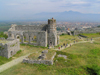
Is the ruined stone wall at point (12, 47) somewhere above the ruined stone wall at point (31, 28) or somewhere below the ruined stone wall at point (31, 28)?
below

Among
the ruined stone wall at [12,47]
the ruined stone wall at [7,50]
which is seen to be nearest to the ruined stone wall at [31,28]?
the ruined stone wall at [12,47]

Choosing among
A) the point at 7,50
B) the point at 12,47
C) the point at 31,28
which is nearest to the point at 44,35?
the point at 31,28

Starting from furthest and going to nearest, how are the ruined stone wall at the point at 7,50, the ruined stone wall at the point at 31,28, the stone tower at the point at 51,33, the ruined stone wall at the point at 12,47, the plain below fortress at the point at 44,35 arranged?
the ruined stone wall at the point at 31,28, the stone tower at the point at 51,33, the plain below fortress at the point at 44,35, the ruined stone wall at the point at 12,47, the ruined stone wall at the point at 7,50

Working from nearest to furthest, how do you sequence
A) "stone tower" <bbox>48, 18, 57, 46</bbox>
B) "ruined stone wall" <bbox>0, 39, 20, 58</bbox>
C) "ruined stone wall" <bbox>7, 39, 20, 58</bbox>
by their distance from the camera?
"ruined stone wall" <bbox>0, 39, 20, 58</bbox>
"ruined stone wall" <bbox>7, 39, 20, 58</bbox>
"stone tower" <bbox>48, 18, 57, 46</bbox>

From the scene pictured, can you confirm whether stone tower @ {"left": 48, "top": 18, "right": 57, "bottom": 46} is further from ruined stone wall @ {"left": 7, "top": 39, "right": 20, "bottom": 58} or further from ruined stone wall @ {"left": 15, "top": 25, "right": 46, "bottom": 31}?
ruined stone wall @ {"left": 7, "top": 39, "right": 20, "bottom": 58}

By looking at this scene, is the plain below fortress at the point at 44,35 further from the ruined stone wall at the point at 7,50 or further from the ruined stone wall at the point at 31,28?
the ruined stone wall at the point at 7,50

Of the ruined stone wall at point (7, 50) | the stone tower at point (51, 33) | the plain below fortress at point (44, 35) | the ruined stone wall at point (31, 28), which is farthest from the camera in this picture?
the ruined stone wall at point (31, 28)

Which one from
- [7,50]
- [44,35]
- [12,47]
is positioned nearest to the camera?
[7,50]

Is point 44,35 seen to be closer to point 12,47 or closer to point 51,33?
point 51,33

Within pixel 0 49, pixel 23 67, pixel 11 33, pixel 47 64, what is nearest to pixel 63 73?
pixel 47 64

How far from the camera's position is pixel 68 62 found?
15398mm

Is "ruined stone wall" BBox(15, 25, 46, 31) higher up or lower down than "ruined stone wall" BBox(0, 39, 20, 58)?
higher up

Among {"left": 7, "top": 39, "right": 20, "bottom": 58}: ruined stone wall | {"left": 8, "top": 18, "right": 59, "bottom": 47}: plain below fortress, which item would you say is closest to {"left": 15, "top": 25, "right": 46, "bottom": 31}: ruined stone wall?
{"left": 8, "top": 18, "right": 59, "bottom": 47}: plain below fortress

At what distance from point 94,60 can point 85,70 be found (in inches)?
153
